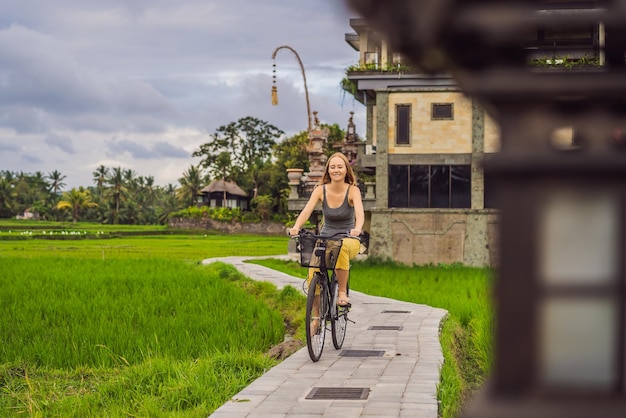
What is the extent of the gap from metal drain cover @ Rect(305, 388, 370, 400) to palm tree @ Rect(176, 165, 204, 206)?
7953cm

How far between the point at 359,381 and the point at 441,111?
20217 millimetres

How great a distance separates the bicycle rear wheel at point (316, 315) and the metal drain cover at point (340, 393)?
0.93 m

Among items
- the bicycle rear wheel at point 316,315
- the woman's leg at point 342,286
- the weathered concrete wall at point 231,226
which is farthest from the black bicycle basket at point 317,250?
Answer: the weathered concrete wall at point 231,226

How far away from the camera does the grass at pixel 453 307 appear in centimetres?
591

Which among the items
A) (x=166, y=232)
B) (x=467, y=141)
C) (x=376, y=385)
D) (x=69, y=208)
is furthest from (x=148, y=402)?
(x=69, y=208)

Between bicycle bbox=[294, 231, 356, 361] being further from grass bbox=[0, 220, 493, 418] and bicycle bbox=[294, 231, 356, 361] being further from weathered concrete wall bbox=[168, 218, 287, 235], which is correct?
weathered concrete wall bbox=[168, 218, 287, 235]

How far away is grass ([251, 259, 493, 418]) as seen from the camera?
19.4ft

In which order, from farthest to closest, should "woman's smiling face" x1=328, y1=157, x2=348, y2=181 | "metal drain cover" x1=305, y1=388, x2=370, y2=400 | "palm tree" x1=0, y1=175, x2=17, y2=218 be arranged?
1. "palm tree" x1=0, y1=175, x2=17, y2=218
2. "woman's smiling face" x1=328, y1=157, x2=348, y2=181
3. "metal drain cover" x1=305, y1=388, x2=370, y2=400

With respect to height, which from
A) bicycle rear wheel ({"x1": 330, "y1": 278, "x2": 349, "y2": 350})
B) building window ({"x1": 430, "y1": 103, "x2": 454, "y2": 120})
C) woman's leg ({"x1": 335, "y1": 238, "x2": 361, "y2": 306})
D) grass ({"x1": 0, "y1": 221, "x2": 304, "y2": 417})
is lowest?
grass ({"x1": 0, "y1": 221, "x2": 304, "y2": 417})

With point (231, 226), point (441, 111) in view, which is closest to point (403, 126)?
point (441, 111)

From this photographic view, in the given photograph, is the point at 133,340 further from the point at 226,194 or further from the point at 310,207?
the point at 226,194

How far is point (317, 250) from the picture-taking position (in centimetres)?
673

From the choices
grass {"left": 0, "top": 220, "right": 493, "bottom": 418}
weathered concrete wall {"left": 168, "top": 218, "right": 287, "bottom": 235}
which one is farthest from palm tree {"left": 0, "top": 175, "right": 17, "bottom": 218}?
grass {"left": 0, "top": 220, "right": 493, "bottom": 418}

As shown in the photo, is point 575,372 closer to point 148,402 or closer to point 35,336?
point 148,402
